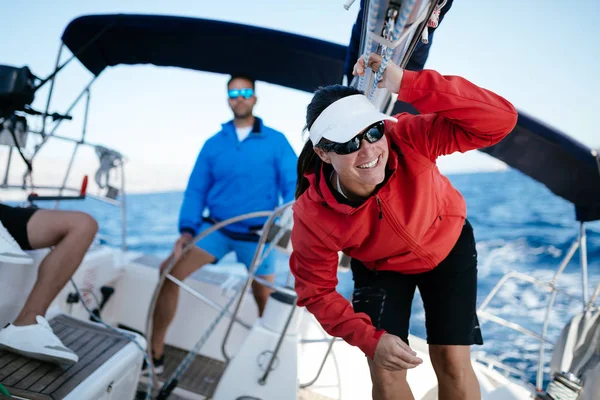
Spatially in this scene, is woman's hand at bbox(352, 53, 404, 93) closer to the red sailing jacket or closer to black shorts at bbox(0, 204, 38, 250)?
the red sailing jacket

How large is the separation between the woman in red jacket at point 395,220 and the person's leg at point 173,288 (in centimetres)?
128

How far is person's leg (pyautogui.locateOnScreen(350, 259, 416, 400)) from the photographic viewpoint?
3.75 feet

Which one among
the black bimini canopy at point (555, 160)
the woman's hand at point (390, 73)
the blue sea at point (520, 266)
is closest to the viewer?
the woman's hand at point (390, 73)

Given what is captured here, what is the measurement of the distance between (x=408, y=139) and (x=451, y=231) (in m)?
0.30

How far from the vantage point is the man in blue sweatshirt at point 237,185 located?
8.01 ft

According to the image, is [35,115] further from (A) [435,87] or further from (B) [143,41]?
(A) [435,87]

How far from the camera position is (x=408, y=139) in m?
1.11

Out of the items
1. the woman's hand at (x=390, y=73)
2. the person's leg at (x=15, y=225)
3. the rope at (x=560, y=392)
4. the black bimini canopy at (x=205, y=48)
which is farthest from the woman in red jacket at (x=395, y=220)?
the black bimini canopy at (x=205, y=48)

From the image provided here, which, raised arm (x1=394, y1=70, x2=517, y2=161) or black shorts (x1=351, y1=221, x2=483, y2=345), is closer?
raised arm (x1=394, y1=70, x2=517, y2=161)

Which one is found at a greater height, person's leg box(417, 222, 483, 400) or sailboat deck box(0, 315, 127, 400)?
person's leg box(417, 222, 483, 400)

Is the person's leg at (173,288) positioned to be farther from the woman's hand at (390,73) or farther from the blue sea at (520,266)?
the woman's hand at (390,73)

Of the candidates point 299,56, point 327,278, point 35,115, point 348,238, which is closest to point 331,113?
point 348,238

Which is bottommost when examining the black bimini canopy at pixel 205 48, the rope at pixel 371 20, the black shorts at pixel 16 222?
the black shorts at pixel 16 222

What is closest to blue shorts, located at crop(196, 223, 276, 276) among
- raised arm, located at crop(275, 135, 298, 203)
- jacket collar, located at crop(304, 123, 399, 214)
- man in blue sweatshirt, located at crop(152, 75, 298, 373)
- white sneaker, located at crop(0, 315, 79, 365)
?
man in blue sweatshirt, located at crop(152, 75, 298, 373)
